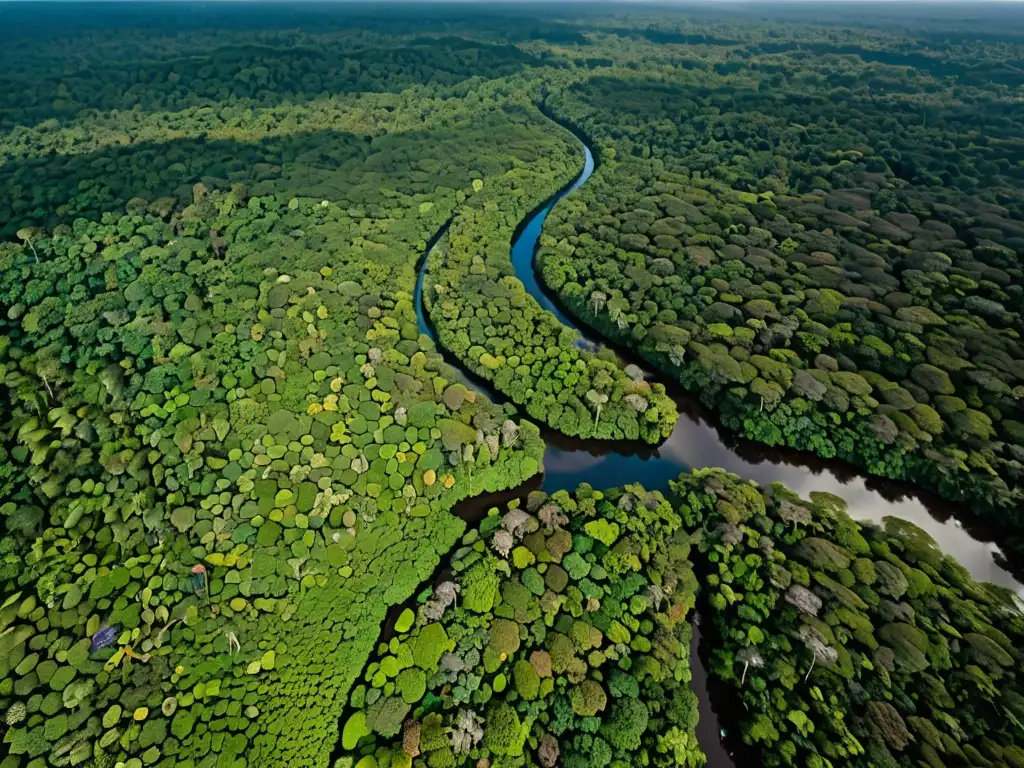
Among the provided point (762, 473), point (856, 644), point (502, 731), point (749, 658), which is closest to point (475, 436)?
point (502, 731)

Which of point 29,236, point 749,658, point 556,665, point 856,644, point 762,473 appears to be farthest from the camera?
point 29,236

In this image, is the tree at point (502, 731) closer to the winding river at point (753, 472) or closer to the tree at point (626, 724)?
the tree at point (626, 724)

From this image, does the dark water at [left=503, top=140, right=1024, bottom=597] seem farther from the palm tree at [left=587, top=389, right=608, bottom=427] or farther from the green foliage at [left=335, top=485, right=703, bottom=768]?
the green foliage at [left=335, top=485, right=703, bottom=768]

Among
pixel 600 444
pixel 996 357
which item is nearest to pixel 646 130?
pixel 996 357

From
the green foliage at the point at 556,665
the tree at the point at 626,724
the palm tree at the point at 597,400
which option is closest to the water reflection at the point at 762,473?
the palm tree at the point at 597,400

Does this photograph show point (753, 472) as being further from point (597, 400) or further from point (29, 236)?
point (29, 236)

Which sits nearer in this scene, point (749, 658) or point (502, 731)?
point (502, 731)

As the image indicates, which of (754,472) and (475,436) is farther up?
(475,436)

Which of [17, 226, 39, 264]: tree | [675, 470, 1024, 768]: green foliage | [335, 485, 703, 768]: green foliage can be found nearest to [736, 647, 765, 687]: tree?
[675, 470, 1024, 768]: green foliage

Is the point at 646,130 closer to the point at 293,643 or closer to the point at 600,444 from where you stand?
the point at 600,444
